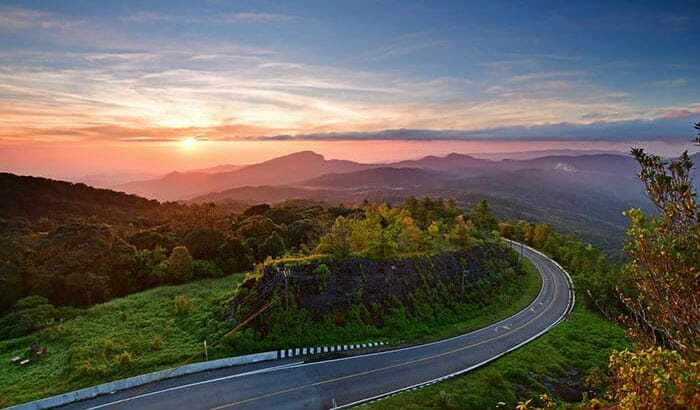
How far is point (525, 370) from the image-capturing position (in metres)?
21.4

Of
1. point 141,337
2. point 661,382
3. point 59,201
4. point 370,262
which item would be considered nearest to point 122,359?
point 141,337

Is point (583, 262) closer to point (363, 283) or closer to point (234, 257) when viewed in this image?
point (363, 283)

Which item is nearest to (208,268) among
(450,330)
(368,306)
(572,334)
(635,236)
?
(368,306)

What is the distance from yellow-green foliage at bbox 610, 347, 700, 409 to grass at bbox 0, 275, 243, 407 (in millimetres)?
20613

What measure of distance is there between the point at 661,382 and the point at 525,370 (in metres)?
18.5

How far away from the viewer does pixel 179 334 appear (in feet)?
78.5

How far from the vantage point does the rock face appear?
25.2m

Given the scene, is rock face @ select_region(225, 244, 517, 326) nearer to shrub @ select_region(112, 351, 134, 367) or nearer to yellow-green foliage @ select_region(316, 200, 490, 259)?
yellow-green foliage @ select_region(316, 200, 490, 259)

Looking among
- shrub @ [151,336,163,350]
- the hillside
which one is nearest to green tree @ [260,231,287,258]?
shrub @ [151,336,163,350]

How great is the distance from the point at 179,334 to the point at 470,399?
1857 centimetres

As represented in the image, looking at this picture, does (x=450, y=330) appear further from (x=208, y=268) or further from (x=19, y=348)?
(x=19, y=348)

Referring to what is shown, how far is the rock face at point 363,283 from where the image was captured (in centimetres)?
2520

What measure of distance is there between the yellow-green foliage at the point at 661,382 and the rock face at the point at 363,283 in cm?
2067

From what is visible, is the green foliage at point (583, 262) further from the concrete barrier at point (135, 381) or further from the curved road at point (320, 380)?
the concrete barrier at point (135, 381)
